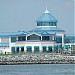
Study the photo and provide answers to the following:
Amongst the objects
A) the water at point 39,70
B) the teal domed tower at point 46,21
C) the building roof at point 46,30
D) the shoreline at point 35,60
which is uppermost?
the teal domed tower at point 46,21

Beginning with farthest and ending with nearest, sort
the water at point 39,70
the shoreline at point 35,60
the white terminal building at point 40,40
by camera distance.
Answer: the white terminal building at point 40,40
the shoreline at point 35,60
the water at point 39,70

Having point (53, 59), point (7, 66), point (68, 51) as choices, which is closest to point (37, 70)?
point (7, 66)

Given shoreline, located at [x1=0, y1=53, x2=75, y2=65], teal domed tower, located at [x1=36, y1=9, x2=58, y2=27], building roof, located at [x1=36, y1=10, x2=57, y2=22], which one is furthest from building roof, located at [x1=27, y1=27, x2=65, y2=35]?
shoreline, located at [x1=0, y1=53, x2=75, y2=65]

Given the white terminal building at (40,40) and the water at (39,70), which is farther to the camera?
the white terminal building at (40,40)

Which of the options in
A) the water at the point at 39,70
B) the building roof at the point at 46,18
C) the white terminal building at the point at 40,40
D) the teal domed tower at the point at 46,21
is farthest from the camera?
the building roof at the point at 46,18

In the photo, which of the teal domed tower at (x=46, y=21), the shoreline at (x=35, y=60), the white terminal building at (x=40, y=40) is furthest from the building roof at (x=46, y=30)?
the shoreline at (x=35, y=60)

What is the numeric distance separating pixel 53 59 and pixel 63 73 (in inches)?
896

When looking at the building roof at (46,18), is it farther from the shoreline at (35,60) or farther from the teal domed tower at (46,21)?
the shoreline at (35,60)

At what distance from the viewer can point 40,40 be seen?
13538cm

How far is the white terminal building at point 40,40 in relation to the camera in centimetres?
13450

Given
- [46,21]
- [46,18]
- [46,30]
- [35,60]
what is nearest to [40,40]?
[46,30]

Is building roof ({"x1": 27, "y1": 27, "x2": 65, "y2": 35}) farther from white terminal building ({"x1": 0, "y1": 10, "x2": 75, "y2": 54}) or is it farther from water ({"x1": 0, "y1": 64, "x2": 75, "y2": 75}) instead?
water ({"x1": 0, "y1": 64, "x2": 75, "y2": 75})

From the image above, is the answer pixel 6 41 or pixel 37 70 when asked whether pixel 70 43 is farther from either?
pixel 37 70

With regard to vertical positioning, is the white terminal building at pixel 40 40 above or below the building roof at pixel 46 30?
below
